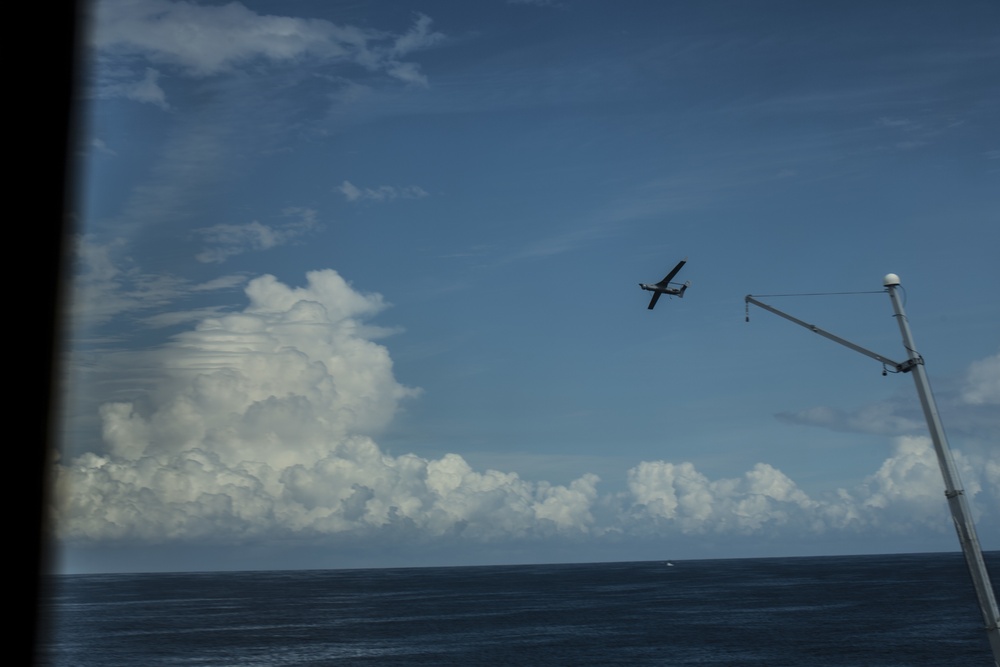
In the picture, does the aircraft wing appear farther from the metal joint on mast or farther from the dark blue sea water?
the dark blue sea water

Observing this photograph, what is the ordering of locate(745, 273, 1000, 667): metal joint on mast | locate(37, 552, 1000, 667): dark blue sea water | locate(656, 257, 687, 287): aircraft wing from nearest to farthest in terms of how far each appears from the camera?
locate(745, 273, 1000, 667): metal joint on mast
locate(656, 257, 687, 287): aircraft wing
locate(37, 552, 1000, 667): dark blue sea water

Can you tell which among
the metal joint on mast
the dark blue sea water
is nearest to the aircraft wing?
the metal joint on mast

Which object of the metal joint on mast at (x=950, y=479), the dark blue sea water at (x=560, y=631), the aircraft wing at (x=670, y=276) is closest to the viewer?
the metal joint on mast at (x=950, y=479)

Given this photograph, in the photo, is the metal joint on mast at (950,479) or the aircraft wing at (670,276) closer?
the metal joint on mast at (950,479)

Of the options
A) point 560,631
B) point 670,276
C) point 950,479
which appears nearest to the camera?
point 950,479

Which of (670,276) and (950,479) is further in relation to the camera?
(670,276)

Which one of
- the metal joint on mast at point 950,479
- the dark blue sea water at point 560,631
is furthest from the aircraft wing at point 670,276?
the dark blue sea water at point 560,631

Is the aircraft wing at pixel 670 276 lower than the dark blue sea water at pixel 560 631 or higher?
higher

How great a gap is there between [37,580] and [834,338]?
19.1 metres

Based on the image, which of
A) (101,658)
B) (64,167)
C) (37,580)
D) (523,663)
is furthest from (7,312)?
(101,658)

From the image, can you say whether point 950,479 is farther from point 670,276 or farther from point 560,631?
point 560,631

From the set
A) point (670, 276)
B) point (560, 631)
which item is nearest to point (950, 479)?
point (670, 276)

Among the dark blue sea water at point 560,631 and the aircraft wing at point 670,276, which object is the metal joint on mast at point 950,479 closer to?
the aircraft wing at point 670,276

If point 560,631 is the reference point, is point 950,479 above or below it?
above
